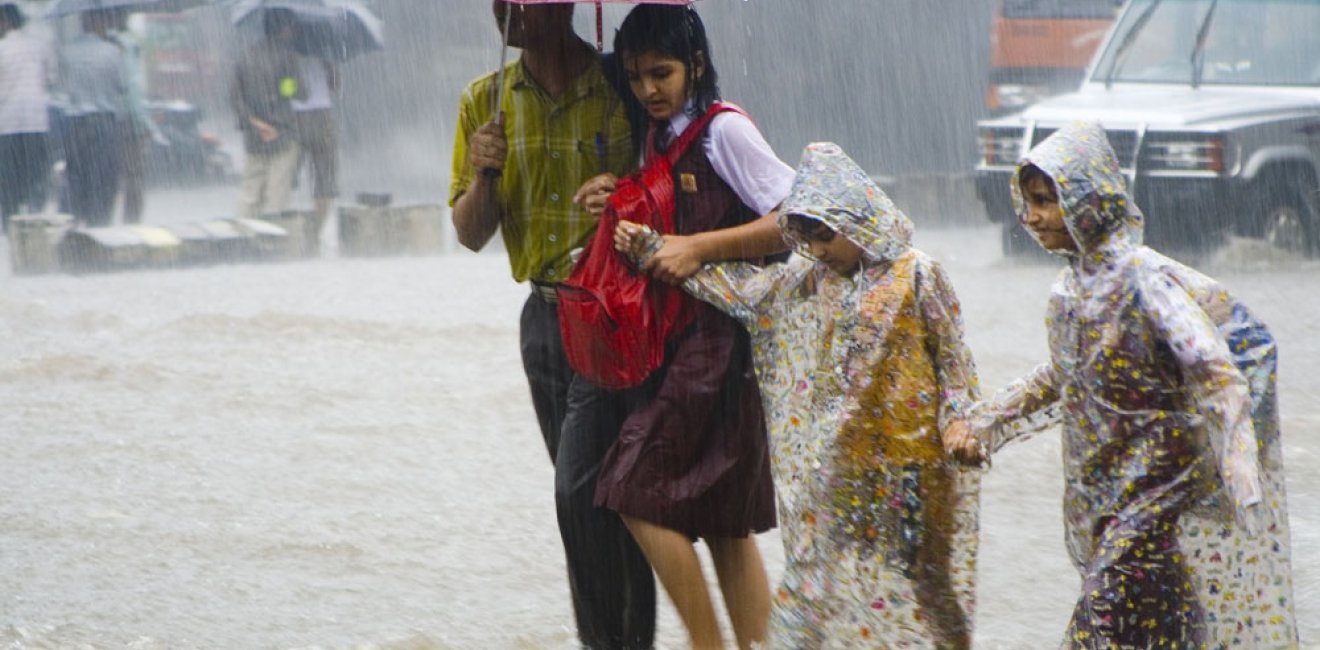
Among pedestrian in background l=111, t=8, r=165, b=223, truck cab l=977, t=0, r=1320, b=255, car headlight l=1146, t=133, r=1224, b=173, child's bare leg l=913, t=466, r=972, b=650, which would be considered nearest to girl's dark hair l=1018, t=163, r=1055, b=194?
child's bare leg l=913, t=466, r=972, b=650

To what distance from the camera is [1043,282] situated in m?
13.0

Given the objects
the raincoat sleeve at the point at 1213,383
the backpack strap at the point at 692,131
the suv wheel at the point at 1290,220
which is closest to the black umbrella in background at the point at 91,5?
the suv wheel at the point at 1290,220

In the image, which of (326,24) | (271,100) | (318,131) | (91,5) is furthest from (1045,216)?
(91,5)

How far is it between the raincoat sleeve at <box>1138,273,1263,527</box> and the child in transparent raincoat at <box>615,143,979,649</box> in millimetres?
462

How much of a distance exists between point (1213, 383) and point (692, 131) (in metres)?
1.23

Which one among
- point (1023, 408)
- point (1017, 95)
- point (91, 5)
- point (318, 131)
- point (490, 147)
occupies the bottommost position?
point (1017, 95)

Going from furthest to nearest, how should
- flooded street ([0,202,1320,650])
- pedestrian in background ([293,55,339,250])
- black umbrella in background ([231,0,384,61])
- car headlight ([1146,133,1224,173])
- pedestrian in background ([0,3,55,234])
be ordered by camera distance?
black umbrella in background ([231,0,384,61])
pedestrian in background ([293,55,339,250])
pedestrian in background ([0,3,55,234])
car headlight ([1146,133,1224,173])
flooded street ([0,202,1320,650])

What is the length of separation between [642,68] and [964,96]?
54.2 feet

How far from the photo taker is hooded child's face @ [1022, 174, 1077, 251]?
12.0 feet

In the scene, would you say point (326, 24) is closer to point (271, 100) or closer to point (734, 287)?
point (271, 100)

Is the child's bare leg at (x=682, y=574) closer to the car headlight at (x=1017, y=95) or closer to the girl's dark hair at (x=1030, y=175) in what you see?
the girl's dark hair at (x=1030, y=175)

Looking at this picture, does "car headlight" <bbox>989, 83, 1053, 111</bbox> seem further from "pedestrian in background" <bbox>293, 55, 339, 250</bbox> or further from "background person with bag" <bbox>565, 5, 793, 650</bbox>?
"background person with bag" <bbox>565, 5, 793, 650</bbox>

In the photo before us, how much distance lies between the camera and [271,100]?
15359 mm

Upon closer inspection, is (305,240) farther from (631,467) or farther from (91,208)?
(631,467)
